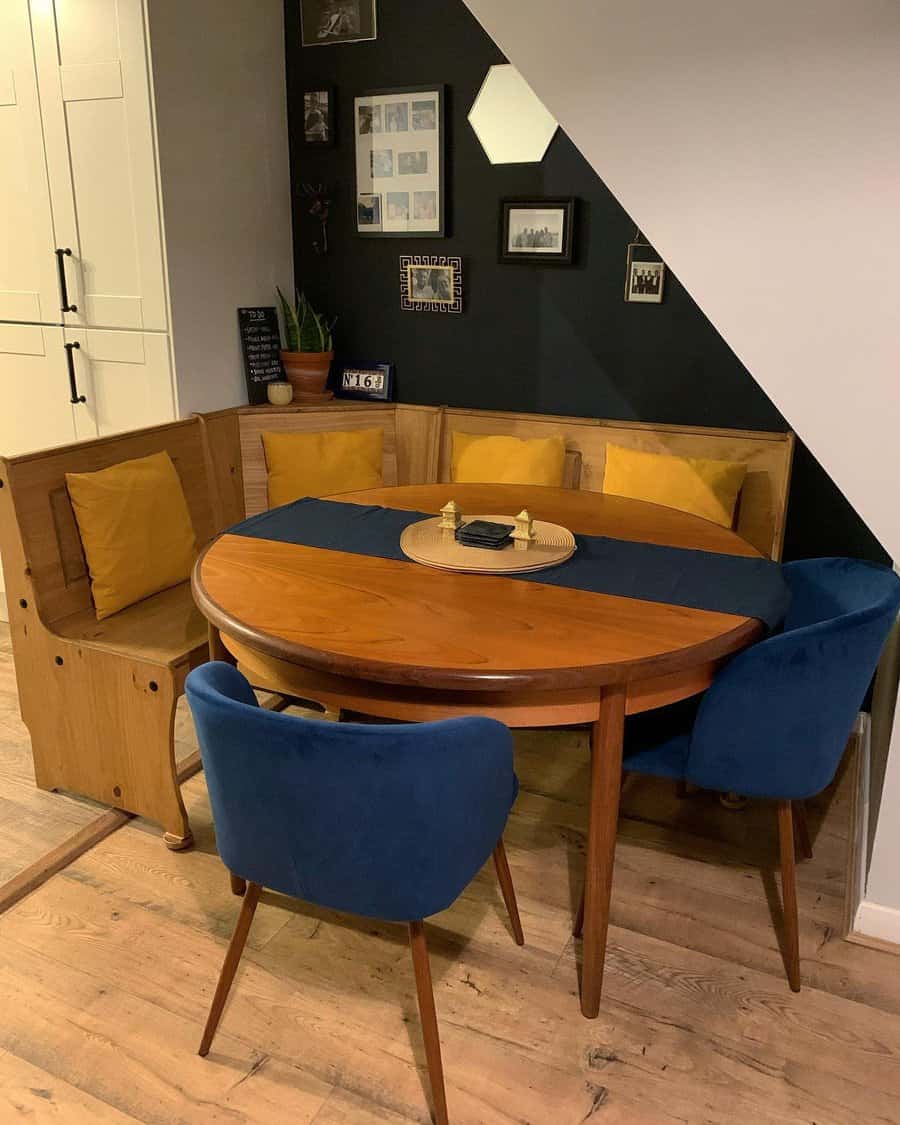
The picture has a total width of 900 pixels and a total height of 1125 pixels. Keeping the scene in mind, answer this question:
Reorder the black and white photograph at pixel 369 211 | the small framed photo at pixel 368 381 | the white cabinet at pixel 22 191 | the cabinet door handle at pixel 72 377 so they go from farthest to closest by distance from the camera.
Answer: the small framed photo at pixel 368 381 → the black and white photograph at pixel 369 211 → the cabinet door handle at pixel 72 377 → the white cabinet at pixel 22 191

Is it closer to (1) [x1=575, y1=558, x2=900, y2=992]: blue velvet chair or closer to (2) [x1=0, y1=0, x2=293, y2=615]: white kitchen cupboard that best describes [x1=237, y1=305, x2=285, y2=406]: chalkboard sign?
(2) [x1=0, y1=0, x2=293, y2=615]: white kitchen cupboard

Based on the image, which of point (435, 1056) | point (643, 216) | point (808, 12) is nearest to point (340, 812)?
point (435, 1056)

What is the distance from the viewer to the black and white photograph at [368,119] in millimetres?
3496

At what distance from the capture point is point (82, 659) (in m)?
2.46

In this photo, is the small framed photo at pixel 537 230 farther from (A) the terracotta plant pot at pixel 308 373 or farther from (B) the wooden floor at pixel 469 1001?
(B) the wooden floor at pixel 469 1001

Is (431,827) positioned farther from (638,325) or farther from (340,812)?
(638,325)

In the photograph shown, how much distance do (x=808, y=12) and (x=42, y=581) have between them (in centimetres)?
219

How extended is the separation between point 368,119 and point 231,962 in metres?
2.99

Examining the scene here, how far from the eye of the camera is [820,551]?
3.19m

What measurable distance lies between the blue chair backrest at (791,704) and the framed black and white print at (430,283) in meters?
2.10

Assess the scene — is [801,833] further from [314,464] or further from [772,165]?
[314,464]

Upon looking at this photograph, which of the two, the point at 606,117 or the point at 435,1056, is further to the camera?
the point at 606,117

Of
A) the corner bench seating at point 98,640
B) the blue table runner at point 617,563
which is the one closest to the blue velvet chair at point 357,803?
the blue table runner at point 617,563

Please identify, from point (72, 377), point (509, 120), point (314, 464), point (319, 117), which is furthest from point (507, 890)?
point (319, 117)
